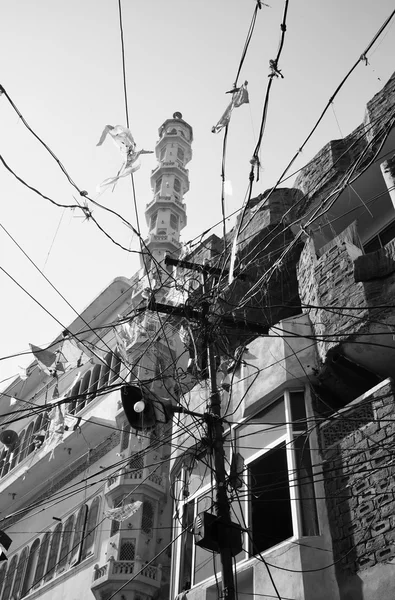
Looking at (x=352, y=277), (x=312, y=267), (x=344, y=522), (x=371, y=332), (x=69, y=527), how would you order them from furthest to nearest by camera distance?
(x=69, y=527) < (x=312, y=267) < (x=352, y=277) < (x=371, y=332) < (x=344, y=522)

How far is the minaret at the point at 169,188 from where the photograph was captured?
29.1 m

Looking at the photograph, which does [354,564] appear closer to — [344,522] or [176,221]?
[344,522]

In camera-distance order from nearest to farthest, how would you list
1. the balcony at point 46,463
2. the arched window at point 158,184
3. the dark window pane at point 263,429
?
the dark window pane at point 263,429 < the balcony at point 46,463 < the arched window at point 158,184

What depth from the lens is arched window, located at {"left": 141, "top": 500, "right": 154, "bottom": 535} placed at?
13676mm

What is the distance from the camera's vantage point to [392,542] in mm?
7430

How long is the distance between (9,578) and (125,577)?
7402 millimetres

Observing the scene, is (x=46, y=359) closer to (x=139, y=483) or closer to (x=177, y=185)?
(x=139, y=483)

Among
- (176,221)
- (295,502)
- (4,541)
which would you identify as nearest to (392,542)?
(295,502)

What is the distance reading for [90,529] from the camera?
598 inches

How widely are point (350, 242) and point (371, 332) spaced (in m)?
2.09

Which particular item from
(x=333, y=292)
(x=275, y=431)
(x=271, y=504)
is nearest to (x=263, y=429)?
(x=275, y=431)

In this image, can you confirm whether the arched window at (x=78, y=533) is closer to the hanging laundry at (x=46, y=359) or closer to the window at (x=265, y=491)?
the hanging laundry at (x=46, y=359)

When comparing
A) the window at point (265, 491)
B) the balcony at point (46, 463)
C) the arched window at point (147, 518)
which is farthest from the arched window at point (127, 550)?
the balcony at point (46, 463)

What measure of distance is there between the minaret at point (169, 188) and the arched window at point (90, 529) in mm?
13471
